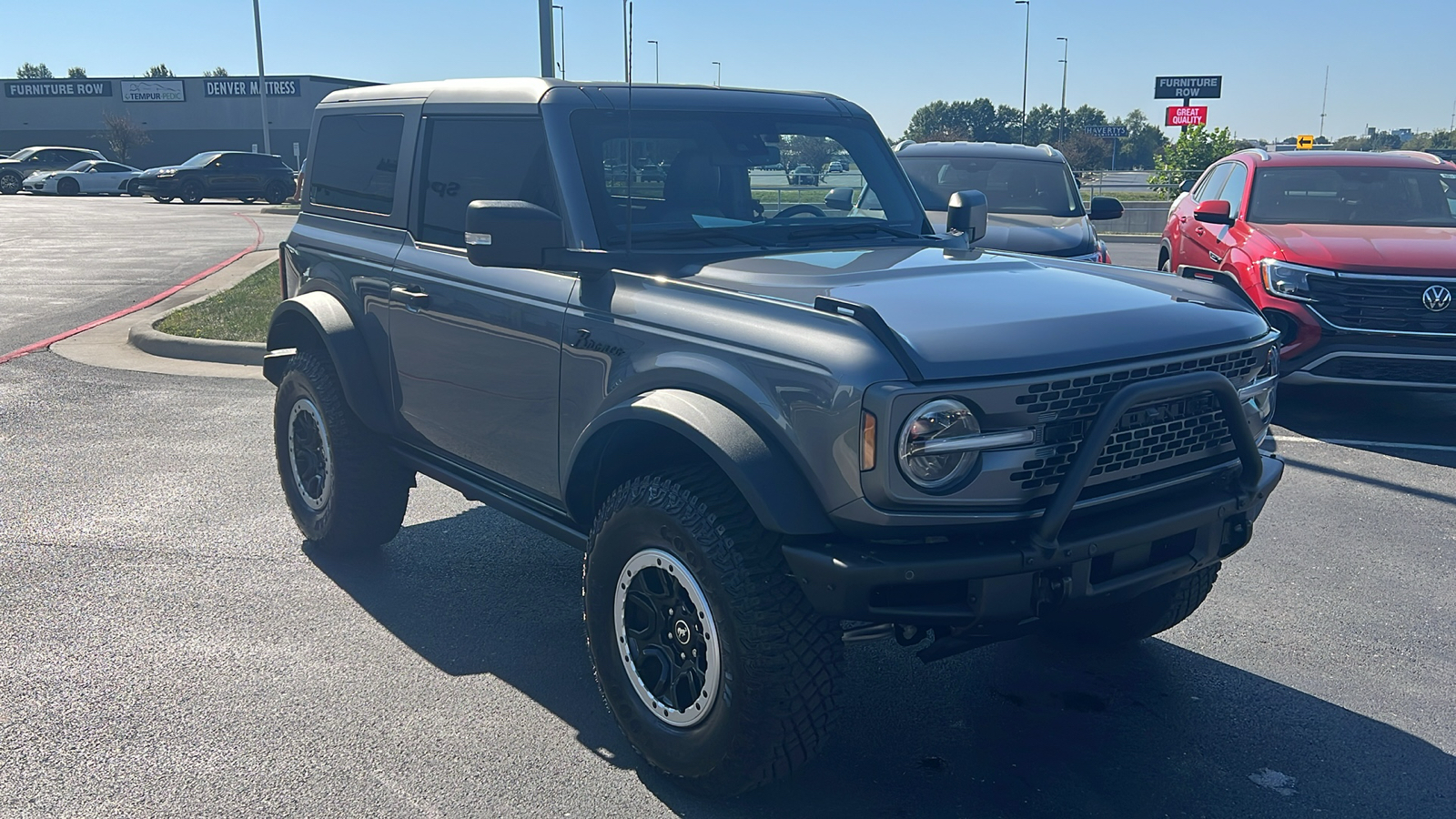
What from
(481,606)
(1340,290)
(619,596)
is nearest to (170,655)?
(481,606)

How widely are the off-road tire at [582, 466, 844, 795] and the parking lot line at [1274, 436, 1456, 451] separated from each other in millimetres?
5624

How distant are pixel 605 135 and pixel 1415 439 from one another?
20.7 ft

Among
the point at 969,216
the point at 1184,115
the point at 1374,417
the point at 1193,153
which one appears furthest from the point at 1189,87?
the point at 969,216

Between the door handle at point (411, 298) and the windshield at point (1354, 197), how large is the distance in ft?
23.3

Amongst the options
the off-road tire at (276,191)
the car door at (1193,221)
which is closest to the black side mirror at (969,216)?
the car door at (1193,221)

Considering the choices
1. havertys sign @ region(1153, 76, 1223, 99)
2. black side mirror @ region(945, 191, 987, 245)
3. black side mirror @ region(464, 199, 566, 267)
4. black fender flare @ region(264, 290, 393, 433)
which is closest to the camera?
black side mirror @ region(464, 199, 566, 267)

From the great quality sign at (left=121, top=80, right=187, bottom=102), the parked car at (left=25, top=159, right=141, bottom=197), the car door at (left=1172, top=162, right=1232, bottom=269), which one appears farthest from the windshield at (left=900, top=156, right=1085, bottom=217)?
the great quality sign at (left=121, top=80, right=187, bottom=102)

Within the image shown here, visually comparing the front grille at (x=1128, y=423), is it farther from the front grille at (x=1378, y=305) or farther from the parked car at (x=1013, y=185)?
the parked car at (x=1013, y=185)

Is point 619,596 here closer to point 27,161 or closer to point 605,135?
point 605,135

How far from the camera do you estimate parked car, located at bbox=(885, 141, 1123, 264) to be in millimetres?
10664

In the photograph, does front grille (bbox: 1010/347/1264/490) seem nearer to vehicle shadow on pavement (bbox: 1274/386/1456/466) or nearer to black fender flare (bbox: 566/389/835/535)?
black fender flare (bbox: 566/389/835/535)

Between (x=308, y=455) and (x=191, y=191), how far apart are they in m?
35.4

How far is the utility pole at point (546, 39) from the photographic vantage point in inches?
509

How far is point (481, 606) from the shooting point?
195 inches
